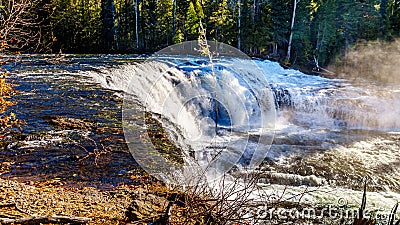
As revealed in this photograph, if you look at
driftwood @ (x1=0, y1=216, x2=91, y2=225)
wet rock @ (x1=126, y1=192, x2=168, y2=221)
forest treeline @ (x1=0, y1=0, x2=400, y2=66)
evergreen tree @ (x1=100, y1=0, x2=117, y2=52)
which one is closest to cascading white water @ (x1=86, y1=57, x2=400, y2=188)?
wet rock @ (x1=126, y1=192, x2=168, y2=221)

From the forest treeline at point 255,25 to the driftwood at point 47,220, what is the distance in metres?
23.8

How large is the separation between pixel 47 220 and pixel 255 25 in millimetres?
26134

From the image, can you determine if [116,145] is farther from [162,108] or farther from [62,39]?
[62,39]

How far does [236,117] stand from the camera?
1361 cm

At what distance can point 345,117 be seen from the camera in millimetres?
14211

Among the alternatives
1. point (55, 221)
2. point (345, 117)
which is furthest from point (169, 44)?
point (55, 221)

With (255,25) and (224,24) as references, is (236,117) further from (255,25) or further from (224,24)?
(224,24)

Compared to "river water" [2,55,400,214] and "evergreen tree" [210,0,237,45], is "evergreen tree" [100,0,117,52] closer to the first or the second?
"evergreen tree" [210,0,237,45]


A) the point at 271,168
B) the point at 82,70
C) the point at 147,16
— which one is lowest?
the point at 271,168

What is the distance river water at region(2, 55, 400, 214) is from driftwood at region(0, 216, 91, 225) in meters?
1.45

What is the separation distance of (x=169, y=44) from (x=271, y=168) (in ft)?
80.2

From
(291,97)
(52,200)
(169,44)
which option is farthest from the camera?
(169,44)

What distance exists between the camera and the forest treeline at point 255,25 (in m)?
25.9

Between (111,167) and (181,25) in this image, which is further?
(181,25)
